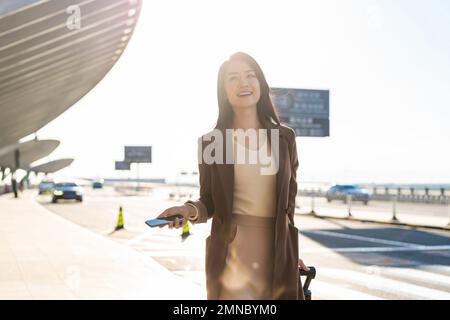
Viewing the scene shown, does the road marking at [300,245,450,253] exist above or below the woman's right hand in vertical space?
below

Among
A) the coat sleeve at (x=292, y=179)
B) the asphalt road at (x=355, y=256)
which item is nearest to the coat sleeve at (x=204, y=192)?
the coat sleeve at (x=292, y=179)

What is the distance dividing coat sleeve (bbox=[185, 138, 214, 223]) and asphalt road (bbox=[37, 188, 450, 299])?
19.0 feet

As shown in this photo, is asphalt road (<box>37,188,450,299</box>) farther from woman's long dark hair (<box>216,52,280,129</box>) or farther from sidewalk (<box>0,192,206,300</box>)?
woman's long dark hair (<box>216,52,280,129</box>)

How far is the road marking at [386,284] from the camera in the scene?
26.9ft

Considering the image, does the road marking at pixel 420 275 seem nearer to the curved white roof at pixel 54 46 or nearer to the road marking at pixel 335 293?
the road marking at pixel 335 293

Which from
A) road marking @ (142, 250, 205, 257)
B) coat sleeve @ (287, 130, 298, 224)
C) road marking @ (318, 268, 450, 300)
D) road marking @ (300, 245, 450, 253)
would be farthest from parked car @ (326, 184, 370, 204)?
coat sleeve @ (287, 130, 298, 224)

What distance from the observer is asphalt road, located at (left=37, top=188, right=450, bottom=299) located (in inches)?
344

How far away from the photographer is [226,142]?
2.61m

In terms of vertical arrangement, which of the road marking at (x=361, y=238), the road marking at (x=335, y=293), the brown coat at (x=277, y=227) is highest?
the brown coat at (x=277, y=227)

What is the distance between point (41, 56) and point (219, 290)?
2134cm

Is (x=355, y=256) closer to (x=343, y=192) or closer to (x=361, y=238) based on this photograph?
(x=361, y=238)

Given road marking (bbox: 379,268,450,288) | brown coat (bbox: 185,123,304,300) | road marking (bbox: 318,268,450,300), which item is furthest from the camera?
road marking (bbox: 379,268,450,288)
